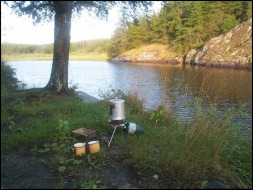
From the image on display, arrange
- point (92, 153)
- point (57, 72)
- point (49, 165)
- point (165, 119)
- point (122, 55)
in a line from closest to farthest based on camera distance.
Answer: point (49, 165), point (92, 153), point (165, 119), point (57, 72), point (122, 55)

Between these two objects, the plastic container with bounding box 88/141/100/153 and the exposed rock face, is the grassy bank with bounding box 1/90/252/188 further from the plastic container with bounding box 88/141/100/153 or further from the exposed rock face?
the exposed rock face

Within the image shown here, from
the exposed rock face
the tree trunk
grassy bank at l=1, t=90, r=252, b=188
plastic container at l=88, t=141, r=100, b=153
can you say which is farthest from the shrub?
the tree trunk

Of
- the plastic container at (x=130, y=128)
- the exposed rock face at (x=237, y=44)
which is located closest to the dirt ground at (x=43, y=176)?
the plastic container at (x=130, y=128)

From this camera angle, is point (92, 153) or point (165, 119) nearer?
point (92, 153)

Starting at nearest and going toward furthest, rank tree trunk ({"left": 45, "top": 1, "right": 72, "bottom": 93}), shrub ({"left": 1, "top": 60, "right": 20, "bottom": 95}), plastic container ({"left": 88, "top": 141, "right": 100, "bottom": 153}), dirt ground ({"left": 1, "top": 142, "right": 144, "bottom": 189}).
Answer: shrub ({"left": 1, "top": 60, "right": 20, "bottom": 95}) → dirt ground ({"left": 1, "top": 142, "right": 144, "bottom": 189}) → plastic container ({"left": 88, "top": 141, "right": 100, "bottom": 153}) → tree trunk ({"left": 45, "top": 1, "right": 72, "bottom": 93})

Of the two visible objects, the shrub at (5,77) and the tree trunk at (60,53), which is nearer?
the shrub at (5,77)

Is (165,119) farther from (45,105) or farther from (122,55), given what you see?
(122,55)

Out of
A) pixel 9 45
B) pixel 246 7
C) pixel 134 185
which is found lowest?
pixel 134 185

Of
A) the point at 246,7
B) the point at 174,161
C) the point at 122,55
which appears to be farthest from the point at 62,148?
the point at 122,55

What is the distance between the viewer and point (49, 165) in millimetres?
4461

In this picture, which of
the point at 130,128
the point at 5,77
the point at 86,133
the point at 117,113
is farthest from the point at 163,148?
the point at 5,77

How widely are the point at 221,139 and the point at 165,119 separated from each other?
9.42 ft

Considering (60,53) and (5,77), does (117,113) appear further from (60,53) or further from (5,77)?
(60,53)

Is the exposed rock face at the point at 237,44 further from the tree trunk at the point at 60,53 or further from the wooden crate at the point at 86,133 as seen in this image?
the tree trunk at the point at 60,53
